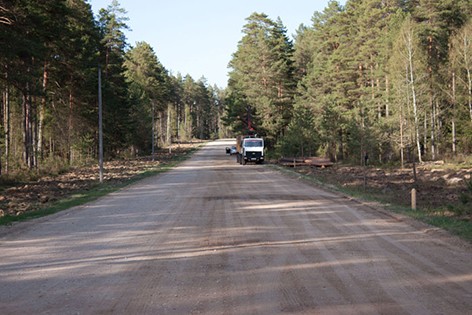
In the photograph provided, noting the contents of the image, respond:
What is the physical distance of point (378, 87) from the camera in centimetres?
4650

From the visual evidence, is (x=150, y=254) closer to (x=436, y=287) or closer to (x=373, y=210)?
(x=436, y=287)

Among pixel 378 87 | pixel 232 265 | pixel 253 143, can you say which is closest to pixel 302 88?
pixel 378 87

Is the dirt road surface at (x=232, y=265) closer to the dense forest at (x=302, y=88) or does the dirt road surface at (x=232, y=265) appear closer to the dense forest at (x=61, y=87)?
the dense forest at (x=61, y=87)

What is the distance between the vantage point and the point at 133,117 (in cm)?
6088

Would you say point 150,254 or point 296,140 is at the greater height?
point 296,140

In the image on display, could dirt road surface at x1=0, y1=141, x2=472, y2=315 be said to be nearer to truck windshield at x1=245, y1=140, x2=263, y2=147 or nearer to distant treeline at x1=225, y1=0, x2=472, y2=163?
distant treeline at x1=225, y1=0, x2=472, y2=163

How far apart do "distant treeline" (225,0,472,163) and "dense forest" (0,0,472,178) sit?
14cm

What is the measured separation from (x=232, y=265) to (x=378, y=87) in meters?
42.3

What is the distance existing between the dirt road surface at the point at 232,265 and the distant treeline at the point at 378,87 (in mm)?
23538

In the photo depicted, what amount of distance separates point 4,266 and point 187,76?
150 meters

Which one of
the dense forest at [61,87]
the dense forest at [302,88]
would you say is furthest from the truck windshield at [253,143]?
the dense forest at [61,87]

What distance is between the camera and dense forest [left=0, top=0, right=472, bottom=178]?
3300 centimetres

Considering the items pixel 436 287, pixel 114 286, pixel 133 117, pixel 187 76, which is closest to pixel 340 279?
pixel 436 287

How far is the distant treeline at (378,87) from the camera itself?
39875 millimetres
